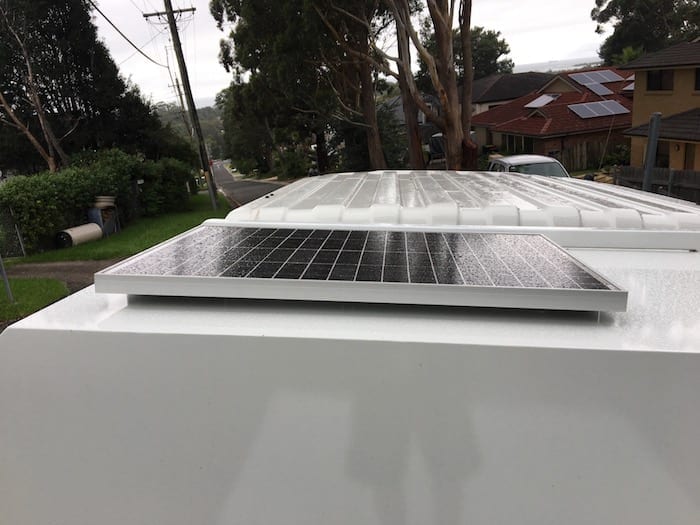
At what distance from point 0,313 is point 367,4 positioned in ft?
47.8

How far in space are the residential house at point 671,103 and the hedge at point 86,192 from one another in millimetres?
20923

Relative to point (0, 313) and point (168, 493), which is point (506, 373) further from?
point (0, 313)

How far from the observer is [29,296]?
36.1 feet

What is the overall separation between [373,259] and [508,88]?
4919 centimetres

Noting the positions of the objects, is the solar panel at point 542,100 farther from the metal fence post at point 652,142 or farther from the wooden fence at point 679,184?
the metal fence post at point 652,142

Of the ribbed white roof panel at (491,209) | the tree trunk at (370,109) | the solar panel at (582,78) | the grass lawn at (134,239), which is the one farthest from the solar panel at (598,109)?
the ribbed white roof panel at (491,209)

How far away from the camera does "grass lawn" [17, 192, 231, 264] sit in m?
15.2

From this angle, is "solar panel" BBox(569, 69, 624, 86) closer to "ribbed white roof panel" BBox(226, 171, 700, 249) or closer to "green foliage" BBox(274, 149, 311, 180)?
"green foliage" BBox(274, 149, 311, 180)

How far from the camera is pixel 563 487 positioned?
123 inches

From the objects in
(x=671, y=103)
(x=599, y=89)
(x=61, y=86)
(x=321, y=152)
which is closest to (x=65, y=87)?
(x=61, y=86)

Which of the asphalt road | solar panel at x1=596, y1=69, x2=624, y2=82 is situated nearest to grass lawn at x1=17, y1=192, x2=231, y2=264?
the asphalt road

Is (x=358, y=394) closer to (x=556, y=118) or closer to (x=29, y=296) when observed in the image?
(x=29, y=296)

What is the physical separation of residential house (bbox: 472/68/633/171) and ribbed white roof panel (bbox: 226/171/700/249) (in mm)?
20438

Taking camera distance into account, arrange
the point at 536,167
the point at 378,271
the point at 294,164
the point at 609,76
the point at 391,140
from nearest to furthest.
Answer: the point at 378,271, the point at 536,167, the point at 391,140, the point at 609,76, the point at 294,164
